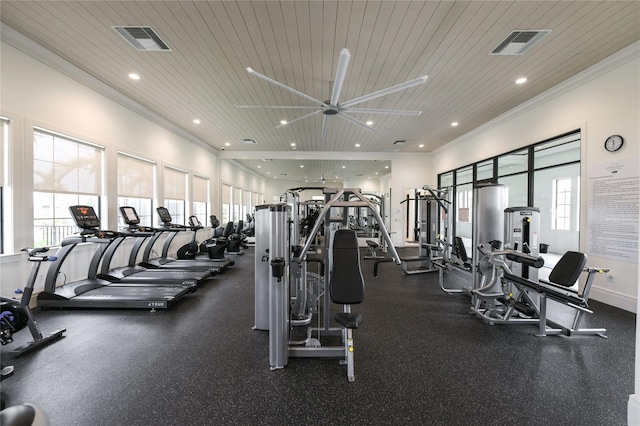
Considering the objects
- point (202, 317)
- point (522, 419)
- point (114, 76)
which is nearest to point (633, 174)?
point (522, 419)

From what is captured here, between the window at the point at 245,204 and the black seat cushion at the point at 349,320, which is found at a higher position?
the window at the point at 245,204

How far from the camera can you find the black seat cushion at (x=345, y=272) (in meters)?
2.27

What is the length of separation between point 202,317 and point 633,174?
589 cm

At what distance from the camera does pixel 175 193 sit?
712 cm

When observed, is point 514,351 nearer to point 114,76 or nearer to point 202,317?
point 202,317

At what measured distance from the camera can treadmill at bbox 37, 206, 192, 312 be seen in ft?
11.3

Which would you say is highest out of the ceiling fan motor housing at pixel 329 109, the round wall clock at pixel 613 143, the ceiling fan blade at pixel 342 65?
the ceiling fan motor housing at pixel 329 109

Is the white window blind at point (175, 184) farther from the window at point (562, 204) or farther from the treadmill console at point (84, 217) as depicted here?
the window at point (562, 204)

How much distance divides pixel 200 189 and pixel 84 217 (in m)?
4.98

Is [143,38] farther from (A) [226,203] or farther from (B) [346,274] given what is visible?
(A) [226,203]

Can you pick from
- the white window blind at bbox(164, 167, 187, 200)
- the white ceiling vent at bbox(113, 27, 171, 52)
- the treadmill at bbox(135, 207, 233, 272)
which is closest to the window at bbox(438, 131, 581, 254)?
the white ceiling vent at bbox(113, 27, 171, 52)

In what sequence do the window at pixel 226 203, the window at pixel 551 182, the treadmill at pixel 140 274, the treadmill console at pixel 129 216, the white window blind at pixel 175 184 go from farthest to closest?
the window at pixel 226 203 → the white window blind at pixel 175 184 → the treadmill console at pixel 129 216 → the window at pixel 551 182 → the treadmill at pixel 140 274

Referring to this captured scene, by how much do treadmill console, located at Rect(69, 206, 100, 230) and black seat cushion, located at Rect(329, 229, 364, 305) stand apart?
3.55 meters

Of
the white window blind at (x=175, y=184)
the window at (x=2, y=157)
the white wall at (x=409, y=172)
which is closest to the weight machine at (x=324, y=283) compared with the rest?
the window at (x=2, y=157)
